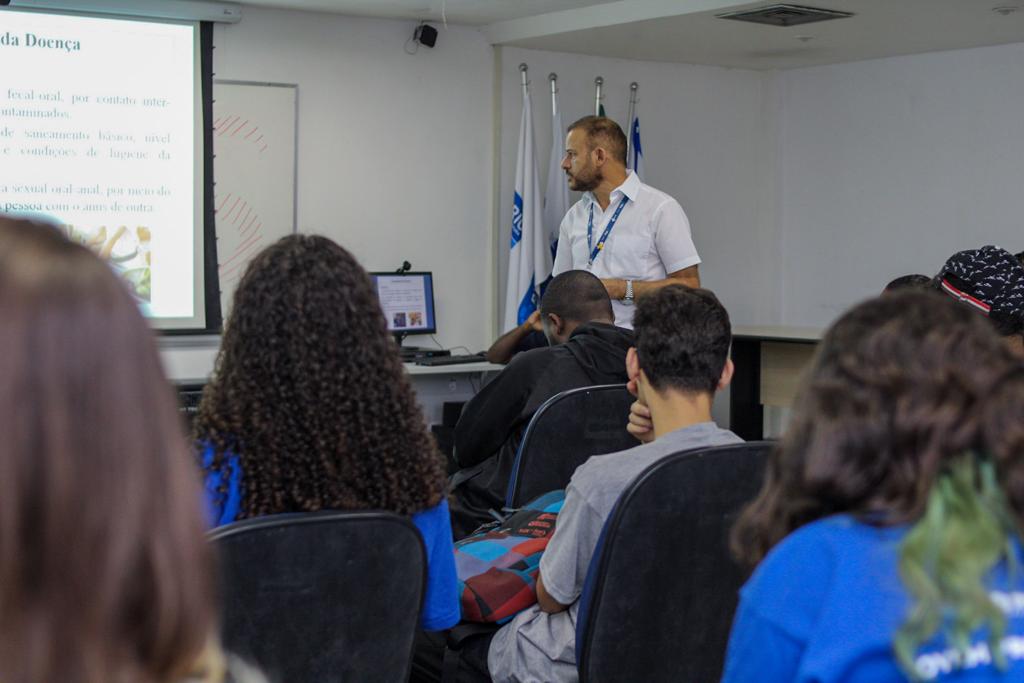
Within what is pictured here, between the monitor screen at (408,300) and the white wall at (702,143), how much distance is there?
1.61 ft

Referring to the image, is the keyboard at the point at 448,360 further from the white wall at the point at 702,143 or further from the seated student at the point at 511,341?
the seated student at the point at 511,341

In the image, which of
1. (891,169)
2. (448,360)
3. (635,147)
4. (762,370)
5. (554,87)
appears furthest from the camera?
(891,169)

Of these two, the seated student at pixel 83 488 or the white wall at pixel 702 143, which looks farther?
the white wall at pixel 702 143

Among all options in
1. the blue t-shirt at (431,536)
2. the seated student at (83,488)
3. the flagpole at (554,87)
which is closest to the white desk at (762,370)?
the flagpole at (554,87)

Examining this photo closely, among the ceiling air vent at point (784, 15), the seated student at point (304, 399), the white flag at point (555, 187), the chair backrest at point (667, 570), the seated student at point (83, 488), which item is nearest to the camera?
the seated student at point (83, 488)

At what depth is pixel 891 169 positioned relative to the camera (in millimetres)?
6484

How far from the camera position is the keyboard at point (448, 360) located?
219 inches

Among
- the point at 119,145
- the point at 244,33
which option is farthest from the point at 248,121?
the point at 119,145

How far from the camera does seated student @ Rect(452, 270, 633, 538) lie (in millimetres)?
3129

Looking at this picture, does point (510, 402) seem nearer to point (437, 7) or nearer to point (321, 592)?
point (321, 592)

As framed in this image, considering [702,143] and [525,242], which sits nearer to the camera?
[525,242]

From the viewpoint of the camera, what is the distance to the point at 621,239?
184 inches

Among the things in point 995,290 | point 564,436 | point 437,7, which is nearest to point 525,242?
point 437,7

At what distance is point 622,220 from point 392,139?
172 cm
